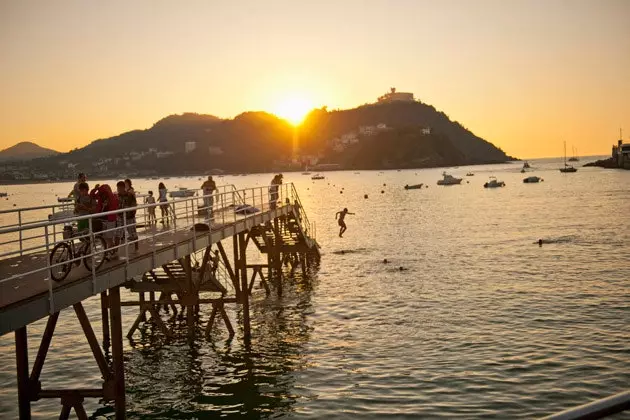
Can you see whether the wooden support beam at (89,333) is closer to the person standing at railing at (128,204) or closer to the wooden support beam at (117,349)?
the wooden support beam at (117,349)

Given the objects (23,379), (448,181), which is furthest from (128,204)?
(448,181)

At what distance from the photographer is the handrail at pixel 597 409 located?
2332 mm

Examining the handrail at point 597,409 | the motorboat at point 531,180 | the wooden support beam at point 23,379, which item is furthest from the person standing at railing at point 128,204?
the motorboat at point 531,180

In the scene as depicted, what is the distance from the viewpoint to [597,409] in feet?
7.80

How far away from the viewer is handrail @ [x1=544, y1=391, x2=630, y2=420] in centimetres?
233

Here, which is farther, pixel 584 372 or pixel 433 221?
pixel 433 221

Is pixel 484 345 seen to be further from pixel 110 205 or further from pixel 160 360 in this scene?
pixel 110 205

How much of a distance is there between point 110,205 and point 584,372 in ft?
54.0

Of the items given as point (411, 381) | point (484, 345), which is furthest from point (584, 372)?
point (411, 381)

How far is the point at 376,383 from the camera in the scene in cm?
1977

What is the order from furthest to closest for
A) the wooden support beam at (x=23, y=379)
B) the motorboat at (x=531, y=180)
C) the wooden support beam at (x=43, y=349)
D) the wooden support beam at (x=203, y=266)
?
1. the motorboat at (x=531, y=180)
2. the wooden support beam at (x=203, y=266)
3. the wooden support beam at (x=43, y=349)
4. the wooden support beam at (x=23, y=379)

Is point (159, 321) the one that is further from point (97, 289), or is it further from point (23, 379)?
point (97, 289)

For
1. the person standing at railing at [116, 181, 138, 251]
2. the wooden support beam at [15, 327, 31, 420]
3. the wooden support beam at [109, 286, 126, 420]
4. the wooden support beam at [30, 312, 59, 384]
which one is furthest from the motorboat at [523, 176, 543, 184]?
the wooden support beam at [15, 327, 31, 420]

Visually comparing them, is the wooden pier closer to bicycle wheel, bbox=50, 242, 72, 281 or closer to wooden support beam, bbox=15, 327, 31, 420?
wooden support beam, bbox=15, 327, 31, 420
